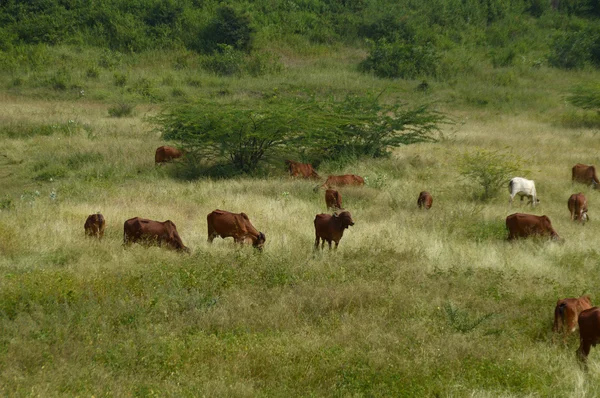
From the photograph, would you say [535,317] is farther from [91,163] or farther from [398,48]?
[398,48]

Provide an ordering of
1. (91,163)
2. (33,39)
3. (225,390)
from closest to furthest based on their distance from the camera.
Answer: (225,390) < (91,163) < (33,39)

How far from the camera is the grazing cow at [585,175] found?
14742mm

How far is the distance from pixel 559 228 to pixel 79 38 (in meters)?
30.3

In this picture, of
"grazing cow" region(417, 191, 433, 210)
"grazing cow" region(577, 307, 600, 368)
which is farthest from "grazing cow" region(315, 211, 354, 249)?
"grazing cow" region(577, 307, 600, 368)

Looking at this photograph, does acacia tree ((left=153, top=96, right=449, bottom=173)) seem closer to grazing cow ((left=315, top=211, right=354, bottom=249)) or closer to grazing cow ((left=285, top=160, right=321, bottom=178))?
grazing cow ((left=285, top=160, right=321, bottom=178))

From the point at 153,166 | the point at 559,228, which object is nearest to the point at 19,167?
the point at 153,166

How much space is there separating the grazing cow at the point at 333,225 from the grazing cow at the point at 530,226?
9.08 ft

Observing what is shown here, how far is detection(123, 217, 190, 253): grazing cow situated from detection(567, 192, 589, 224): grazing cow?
705 cm

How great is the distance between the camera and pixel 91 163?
16.4 meters

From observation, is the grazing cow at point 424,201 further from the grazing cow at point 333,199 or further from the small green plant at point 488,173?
the small green plant at point 488,173

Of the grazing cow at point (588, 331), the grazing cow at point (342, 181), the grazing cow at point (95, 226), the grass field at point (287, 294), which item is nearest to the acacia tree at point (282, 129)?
the grass field at point (287, 294)

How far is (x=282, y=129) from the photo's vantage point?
1594 centimetres

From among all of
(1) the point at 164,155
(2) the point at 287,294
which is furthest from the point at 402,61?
(2) the point at 287,294

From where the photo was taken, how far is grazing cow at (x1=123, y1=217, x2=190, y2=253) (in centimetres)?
902
